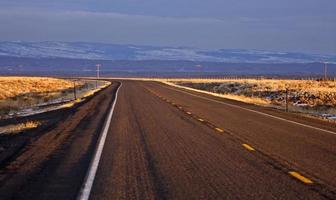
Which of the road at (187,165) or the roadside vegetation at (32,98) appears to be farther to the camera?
the roadside vegetation at (32,98)

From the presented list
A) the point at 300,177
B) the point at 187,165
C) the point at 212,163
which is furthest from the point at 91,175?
the point at 300,177

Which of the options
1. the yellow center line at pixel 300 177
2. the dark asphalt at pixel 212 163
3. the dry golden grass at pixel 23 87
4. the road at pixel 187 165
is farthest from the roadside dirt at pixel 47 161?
the dry golden grass at pixel 23 87

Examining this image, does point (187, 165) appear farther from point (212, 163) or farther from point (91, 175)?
point (91, 175)

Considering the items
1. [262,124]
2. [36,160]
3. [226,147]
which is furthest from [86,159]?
[262,124]

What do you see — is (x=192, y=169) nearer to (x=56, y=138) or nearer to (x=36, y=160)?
(x=36, y=160)

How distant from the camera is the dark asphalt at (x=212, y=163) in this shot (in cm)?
860

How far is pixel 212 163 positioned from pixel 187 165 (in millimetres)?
516

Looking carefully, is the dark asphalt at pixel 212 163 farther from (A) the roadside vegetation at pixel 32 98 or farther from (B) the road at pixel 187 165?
(A) the roadside vegetation at pixel 32 98

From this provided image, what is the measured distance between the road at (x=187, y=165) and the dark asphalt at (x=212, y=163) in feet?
0.05

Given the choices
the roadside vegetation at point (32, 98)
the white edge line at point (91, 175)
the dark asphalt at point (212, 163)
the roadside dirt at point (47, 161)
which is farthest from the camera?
the roadside vegetation at point (32, 98)

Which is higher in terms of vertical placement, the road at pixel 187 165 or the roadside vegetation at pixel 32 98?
the road at pixel 187 165

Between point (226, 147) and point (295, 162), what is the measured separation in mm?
2509

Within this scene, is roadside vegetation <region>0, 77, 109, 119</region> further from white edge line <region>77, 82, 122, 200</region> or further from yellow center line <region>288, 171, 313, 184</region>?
yellow center line <region>288, 171, 313, 184</region>

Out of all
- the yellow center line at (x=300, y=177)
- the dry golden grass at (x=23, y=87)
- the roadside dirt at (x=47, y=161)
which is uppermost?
the yellow center line at (x=300, y=177)
